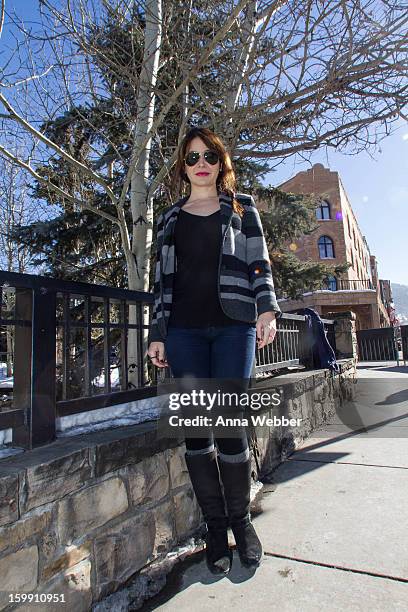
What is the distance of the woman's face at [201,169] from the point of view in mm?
2090

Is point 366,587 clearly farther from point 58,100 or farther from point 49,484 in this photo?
point 58,100

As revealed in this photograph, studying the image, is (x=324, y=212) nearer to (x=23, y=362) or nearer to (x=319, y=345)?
(x=319, y=345)

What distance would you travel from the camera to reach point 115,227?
7609 mm

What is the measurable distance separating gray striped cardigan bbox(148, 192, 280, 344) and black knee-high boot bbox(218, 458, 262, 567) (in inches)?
28.7

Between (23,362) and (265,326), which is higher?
(265,326)

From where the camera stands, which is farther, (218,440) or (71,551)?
(218,440)

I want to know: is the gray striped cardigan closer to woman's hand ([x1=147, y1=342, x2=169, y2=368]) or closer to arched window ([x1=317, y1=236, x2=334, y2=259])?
woman's hand ([x1=147, y1=342, x2=169, y2=368])

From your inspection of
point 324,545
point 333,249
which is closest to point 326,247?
point 333,249

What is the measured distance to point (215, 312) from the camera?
1877 mm

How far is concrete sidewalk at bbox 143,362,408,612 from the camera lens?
1671 millimetres

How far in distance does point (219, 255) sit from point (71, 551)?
4.92 feet

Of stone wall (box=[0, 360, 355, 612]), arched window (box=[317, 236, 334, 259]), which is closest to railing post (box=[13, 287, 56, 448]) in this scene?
stone wall (box=[0, 360, 355, 612])

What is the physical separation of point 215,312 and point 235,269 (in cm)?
24

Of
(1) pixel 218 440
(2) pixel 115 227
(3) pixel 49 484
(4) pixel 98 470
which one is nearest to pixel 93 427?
(4) pixel 98 470
